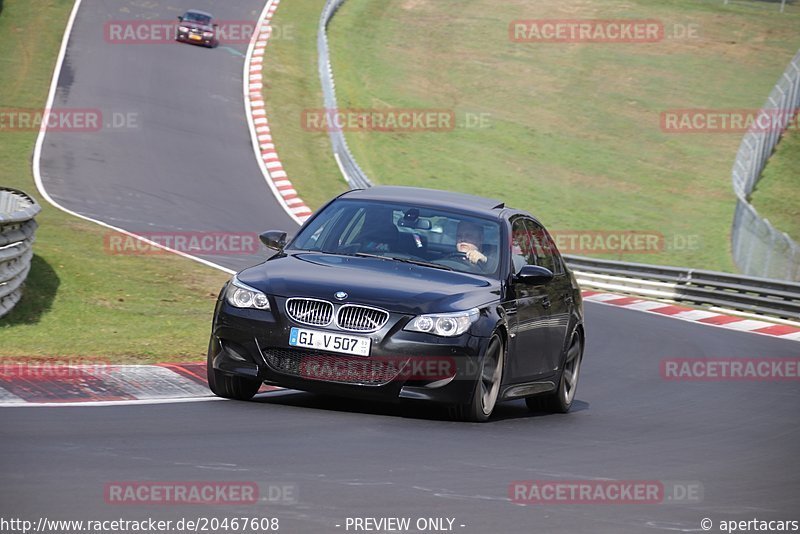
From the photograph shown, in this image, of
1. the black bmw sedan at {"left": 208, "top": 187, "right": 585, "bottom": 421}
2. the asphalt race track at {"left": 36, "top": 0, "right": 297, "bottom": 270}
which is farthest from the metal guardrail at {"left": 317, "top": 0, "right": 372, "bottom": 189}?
Answer: the black bmw sedan at {"left": 208, "top": 187, "right": 585, "bottom": 421}

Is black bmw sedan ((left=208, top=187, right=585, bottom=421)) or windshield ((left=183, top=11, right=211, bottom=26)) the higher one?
black bmw sedan ((left=208, top=187, right=585, bottom=421))

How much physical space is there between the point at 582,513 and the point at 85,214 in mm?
19948

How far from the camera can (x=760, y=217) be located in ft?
87.4

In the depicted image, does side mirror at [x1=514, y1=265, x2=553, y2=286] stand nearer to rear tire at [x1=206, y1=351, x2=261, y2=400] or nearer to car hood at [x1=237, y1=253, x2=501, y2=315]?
car hood at [x1=237, y1=253, x2=501, y2=315]

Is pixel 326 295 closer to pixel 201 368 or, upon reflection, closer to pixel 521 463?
pixel 521 463

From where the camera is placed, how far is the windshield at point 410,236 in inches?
400

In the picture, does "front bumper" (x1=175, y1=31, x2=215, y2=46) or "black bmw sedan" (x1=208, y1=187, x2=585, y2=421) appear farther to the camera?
"front bumper" (x1=175, y1=31, x2=215, y2=46)

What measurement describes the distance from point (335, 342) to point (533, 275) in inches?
68.7

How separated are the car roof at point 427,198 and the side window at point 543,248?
0.40m

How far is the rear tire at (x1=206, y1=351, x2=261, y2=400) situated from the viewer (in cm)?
959
